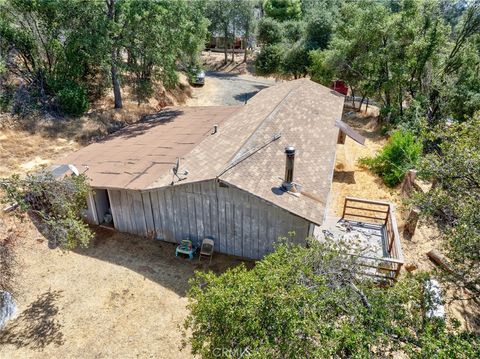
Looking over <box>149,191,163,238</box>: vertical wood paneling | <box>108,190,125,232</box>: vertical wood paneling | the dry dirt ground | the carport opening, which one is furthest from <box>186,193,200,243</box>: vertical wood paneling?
the dry dirt ground

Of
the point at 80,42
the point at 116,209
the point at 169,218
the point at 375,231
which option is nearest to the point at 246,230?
the point at 169,218

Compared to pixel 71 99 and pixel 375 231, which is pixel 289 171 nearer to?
pixel 375 231

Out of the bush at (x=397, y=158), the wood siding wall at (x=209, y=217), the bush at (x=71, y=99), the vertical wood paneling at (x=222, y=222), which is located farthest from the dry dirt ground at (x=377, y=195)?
Answer: the bush at (x=71, y=99)

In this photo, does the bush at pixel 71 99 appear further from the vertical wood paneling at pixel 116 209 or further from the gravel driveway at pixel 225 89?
the gravel driveway at pixel 225 89

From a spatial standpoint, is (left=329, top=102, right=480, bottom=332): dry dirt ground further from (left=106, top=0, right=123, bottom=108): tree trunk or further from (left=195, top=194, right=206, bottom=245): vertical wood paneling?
(left=106, top=0, right=123, bottom=108): tree trunk

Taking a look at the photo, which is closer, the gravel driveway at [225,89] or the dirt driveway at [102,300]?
the dirt driveway at [102,300]

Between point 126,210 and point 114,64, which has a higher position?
point 114,64
